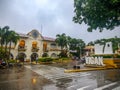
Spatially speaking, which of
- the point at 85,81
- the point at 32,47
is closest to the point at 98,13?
the point at 85,81

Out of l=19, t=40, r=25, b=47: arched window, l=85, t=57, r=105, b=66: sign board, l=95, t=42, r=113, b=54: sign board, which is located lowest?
l=85, t=57, r=105, b=66: sign board

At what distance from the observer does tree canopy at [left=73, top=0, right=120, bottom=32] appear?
28.8 ft

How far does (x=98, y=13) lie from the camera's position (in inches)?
382

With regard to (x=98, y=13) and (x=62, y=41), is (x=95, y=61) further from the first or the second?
(x=62, y=41)

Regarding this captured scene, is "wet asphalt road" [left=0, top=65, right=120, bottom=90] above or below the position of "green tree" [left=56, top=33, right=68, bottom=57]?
below

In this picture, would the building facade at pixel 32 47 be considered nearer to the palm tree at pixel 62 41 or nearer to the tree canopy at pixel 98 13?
the palm tree at pixel 62 41

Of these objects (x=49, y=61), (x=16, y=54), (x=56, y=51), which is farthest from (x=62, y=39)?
(x=16, y=54)

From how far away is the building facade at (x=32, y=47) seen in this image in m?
45.2

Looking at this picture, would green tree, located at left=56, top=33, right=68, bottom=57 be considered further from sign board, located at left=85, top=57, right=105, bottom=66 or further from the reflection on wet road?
the reflection on wet road

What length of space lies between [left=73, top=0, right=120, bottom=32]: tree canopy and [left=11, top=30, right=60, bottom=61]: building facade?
36375 mm

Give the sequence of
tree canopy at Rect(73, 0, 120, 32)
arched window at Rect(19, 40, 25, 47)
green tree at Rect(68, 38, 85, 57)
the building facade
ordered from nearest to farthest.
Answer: tree canopy at Rect(73, 0, 120, 32), the building facade, arched window at Rect(19, 40, 25, 47), green tree at Rect(68, 38, 85, 57)

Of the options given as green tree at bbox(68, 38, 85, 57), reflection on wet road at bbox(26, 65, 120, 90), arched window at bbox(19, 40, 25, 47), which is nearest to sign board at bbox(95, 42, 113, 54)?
reflection on wet road at bbox(26, 65, 120, 90)

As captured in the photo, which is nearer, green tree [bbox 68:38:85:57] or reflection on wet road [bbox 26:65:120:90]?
reflection on wet road [bbox 26:65:120:90]

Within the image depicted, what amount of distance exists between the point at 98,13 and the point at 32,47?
4001 centimetres
